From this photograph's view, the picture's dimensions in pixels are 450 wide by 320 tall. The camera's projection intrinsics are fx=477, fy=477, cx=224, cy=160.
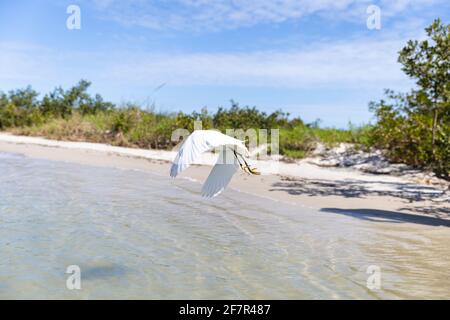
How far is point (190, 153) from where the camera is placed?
368cm

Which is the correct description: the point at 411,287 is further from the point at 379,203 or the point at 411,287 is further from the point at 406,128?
the point at 406,128

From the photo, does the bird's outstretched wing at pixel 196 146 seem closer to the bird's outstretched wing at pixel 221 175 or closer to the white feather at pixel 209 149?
the white feather at pixel 209 149

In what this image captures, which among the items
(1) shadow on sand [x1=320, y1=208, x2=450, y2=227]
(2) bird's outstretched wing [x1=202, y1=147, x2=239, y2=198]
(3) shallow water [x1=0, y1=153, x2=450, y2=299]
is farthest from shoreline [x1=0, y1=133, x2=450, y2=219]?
(2) bird's outstretched wing [x1=202, y1=147, x2=239, y2=198]

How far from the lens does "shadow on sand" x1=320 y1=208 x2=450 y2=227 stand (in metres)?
6.73

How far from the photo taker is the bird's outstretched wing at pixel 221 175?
4.71 m

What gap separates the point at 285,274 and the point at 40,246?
271cm

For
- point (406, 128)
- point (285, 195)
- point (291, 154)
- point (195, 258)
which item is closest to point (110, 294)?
point (195, 258)

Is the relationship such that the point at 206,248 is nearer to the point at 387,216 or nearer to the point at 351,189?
the point at 387,216

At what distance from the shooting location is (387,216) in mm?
7070

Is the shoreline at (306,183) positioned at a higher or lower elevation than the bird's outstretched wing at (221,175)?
lower

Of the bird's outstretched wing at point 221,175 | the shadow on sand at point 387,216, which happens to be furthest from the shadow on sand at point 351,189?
the bird's outstretched wing at point 221,175

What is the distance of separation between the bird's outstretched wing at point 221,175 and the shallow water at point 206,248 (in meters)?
0.72

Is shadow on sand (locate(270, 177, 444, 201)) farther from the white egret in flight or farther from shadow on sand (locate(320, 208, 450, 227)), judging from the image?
the white egret in flight
